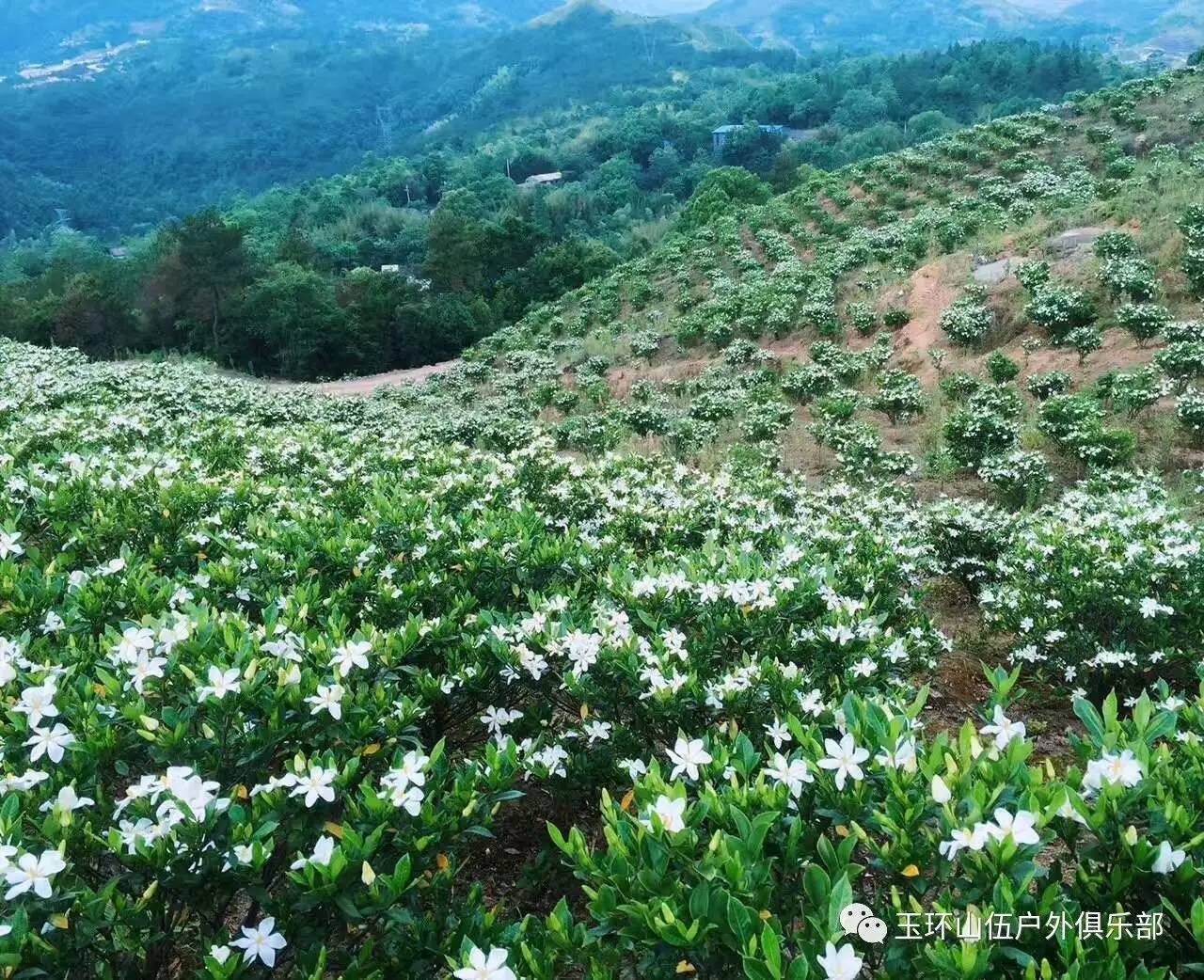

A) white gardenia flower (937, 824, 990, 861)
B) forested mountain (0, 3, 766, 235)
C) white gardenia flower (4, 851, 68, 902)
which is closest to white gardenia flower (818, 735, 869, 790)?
white gardenia flower (937, 824, 990, 861)

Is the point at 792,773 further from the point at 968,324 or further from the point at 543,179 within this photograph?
the point at 543,179

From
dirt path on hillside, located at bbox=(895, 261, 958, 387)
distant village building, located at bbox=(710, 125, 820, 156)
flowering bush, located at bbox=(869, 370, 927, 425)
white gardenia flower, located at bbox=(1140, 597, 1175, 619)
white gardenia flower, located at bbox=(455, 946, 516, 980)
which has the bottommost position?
distant village building, located at bbox=(710, 125, 820, 156)

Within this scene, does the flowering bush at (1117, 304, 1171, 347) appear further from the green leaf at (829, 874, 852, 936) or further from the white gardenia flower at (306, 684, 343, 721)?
the white gardenia flower at (306, 684, 343, 721)

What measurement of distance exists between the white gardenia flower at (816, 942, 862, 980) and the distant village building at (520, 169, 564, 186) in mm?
86642

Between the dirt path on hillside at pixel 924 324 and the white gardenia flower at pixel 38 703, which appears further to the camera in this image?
the dirt path on hillside at pixel 924 324

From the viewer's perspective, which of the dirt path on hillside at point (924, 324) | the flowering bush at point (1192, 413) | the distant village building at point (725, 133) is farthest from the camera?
the distant village building at point (725, 133)

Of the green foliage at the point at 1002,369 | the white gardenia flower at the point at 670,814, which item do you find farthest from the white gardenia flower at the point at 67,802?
the green foliage at the point at 1002,369

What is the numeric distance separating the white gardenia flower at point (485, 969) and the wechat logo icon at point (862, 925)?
597 mm

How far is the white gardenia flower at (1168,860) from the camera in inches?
56.9

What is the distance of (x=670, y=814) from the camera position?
1.66m

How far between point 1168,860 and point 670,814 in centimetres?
89

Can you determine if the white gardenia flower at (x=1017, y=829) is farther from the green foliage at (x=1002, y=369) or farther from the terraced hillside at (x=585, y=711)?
the green foliage at (x=1002, y=369)

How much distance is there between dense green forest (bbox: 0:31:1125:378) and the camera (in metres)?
32.4

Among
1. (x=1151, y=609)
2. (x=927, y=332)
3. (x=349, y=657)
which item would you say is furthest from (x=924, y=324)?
(x=349, y=657)
